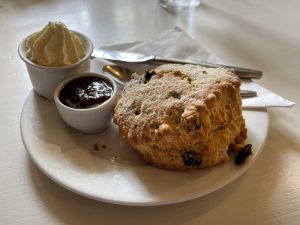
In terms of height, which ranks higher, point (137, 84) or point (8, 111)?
point (137, 84)

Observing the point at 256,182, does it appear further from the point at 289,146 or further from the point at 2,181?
the point at 2,181

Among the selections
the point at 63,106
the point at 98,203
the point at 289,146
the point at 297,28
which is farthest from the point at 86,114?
the point at 297,28

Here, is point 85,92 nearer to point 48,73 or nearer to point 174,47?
point 48,73

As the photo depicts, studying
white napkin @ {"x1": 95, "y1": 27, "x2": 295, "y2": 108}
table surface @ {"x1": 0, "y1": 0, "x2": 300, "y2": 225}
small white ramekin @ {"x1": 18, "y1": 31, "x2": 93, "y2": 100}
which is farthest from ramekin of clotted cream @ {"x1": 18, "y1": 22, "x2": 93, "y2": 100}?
white napkin @ {"x1": 95, "y1": 27, "x2": 295, "y2": 108}

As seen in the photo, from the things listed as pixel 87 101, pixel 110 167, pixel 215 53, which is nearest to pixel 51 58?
pixel 87 101

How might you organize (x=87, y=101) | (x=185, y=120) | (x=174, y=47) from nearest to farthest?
(x=185, y=120), (x=87, y=101), (x=174, y=47)

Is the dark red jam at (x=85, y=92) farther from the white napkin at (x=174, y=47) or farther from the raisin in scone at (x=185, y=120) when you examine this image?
the white napkin at (x=174, y=47)
